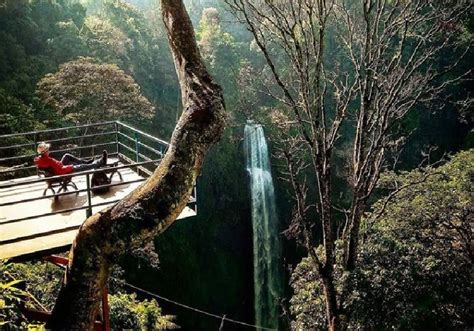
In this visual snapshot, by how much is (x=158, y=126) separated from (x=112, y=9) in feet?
21.5

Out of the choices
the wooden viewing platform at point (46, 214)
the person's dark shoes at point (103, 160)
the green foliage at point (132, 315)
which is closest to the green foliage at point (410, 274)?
the green foliage at point (132, 315)

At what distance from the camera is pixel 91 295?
8.37ft

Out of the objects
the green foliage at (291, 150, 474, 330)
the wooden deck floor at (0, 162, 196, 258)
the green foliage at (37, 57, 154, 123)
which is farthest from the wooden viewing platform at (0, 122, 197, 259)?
the green foliage at (37, 57, 154, 123)

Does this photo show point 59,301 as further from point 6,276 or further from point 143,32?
point 143,32

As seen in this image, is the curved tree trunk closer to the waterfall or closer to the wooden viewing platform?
the wooden viewing platform

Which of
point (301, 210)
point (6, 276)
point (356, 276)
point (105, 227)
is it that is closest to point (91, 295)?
point (105, 227)

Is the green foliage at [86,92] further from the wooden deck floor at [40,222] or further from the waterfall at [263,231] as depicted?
the waterfall at [263,231]

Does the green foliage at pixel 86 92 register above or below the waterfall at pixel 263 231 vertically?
above

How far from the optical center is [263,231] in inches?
765

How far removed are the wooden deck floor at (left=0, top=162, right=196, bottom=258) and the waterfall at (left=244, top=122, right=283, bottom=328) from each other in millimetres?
12917

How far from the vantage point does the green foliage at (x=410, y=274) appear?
8.22m

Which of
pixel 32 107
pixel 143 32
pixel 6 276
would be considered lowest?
pixel 6 276

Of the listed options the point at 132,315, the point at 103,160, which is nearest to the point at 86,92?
the point at 132,315

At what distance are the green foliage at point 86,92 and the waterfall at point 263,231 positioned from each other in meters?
7.16
